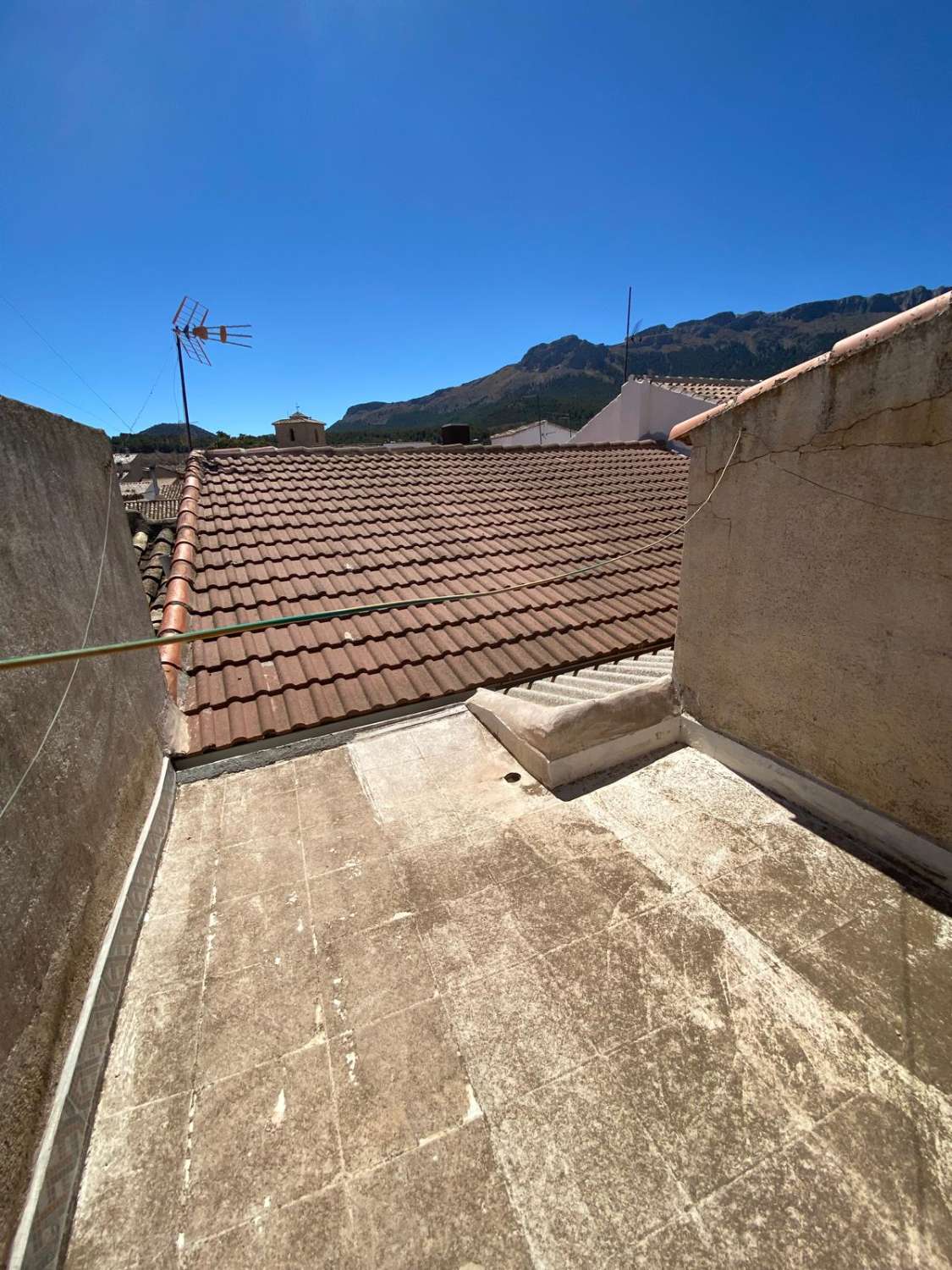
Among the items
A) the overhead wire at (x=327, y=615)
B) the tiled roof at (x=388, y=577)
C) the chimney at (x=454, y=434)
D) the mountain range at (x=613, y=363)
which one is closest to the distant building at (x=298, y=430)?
the chimney at (x=454, y=434)

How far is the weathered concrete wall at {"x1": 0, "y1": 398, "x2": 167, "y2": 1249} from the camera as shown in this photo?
5.11ft

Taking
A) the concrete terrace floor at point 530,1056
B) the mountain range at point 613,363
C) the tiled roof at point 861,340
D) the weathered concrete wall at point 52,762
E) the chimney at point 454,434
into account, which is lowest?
the concrete terrace floor at point 530,1056

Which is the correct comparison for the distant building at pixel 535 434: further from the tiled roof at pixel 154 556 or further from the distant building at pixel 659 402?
the tiled roof at pixel 154 556

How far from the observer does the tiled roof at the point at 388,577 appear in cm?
435

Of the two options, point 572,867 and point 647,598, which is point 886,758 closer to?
point 572,867

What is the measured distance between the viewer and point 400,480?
8.60m

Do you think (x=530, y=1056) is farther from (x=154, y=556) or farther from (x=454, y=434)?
(x=454, y=434)

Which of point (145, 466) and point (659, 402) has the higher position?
point (145, 466)

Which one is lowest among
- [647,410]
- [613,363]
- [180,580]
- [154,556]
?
[180,580]

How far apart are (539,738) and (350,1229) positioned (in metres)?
2.35

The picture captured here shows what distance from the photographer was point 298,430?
2175 centimetres

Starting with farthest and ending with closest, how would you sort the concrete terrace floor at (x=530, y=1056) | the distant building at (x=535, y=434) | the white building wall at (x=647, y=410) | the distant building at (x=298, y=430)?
the distant building at (x=535, y=434) → the distant building at (x=298, y=430) → the white building wall at (x=647, y=410) → the concrete terrace floor at (x=530, y=1056)

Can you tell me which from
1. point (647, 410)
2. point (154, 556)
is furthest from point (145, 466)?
point (154, 556)

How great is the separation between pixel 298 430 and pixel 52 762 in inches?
881
